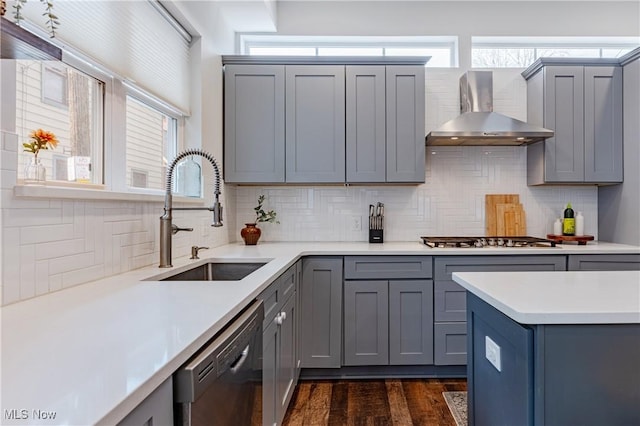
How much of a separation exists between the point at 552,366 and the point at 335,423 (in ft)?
4.77

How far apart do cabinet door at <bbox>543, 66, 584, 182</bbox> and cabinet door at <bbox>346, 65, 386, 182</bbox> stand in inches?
54.4

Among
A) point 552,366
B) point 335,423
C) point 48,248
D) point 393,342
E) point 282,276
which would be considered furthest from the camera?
point 393,342

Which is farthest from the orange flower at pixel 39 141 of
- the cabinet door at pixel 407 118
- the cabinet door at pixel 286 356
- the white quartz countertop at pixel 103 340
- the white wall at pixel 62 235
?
the cabinet door at pixel 407 118

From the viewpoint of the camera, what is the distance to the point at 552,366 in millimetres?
1108

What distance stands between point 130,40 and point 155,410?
6.07ft

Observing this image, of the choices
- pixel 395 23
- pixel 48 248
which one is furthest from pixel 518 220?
pixel 48 248

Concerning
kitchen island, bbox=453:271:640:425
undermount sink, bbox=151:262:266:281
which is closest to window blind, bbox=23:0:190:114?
undermount sink, bbox=151:262:266:281

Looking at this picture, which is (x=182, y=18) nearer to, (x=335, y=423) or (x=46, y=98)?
(x=46, y=98)

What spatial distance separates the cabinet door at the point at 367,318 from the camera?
2.79 meters

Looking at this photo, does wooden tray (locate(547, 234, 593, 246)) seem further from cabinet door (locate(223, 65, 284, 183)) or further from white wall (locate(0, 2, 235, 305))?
white wall (locate(0, 2, 235, 305))

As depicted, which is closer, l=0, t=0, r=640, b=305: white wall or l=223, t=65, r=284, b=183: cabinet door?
l=223, t=65, r=284, b=183: cabinet door

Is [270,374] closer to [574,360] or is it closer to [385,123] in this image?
[574,360]

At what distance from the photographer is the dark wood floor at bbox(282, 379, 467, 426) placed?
223cm

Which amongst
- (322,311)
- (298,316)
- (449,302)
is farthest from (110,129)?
(449,302)
